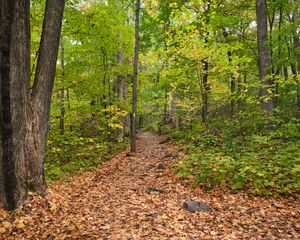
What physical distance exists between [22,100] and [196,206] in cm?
475

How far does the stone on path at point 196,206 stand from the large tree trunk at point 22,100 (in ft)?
12.1

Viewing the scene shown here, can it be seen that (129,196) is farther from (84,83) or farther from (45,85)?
(84,83)

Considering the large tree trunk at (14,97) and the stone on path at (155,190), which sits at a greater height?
the large tree trunk at (14,97)

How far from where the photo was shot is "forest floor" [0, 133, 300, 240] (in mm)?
4285

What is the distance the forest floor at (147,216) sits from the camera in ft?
14.1

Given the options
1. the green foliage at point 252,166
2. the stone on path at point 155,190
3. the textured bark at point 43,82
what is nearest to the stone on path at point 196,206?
the green foliage at point 252,166

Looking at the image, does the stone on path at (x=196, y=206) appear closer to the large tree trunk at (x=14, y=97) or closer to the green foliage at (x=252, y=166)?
the green foliage at (x=252, y=166)

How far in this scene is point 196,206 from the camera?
5340 millimetres

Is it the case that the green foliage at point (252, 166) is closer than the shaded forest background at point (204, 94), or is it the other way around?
the green foliage at point (252, 166)

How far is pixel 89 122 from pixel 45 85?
8.56 meters

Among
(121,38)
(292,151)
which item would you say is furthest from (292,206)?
(121,38)

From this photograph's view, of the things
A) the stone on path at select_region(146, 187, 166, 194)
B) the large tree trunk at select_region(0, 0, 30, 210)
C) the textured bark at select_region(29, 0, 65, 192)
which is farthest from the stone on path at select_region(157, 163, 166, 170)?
the large tree trunk at select_region(0, 0, 30, 210)

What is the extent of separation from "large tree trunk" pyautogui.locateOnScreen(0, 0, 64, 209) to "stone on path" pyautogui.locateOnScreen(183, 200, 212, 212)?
3.69 m

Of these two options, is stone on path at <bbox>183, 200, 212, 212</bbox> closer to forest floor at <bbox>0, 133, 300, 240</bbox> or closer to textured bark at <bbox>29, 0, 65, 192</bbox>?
forest floor at <bbox>0, 133, 300, 240</bbox>
